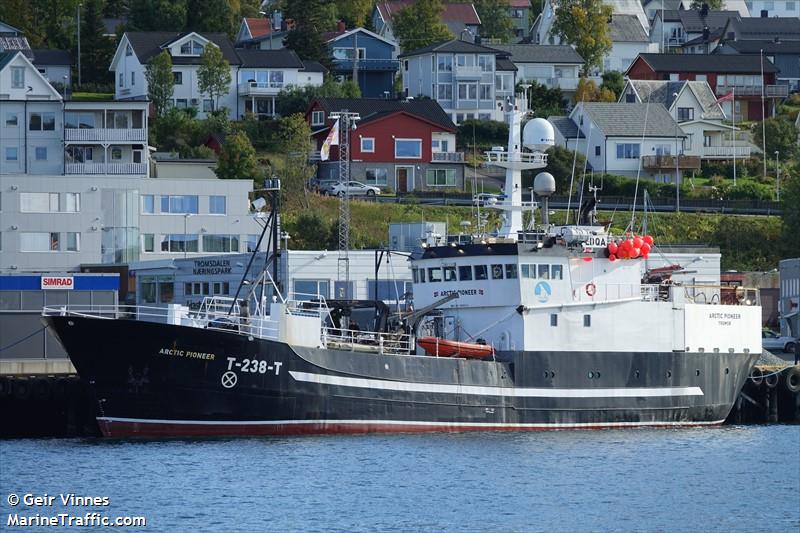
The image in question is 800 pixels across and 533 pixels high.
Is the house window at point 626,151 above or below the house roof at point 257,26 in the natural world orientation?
below

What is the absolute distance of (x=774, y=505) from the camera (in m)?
39.4

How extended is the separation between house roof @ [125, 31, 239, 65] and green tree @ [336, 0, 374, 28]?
21.7 meters

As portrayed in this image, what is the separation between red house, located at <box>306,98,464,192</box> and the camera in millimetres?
102562

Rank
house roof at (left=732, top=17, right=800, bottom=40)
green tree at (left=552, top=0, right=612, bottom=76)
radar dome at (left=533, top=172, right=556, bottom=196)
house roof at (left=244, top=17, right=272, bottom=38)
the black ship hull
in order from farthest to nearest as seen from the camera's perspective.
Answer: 1. house roof at (left=732, top=17, right=800, bottom=40)
2. house roof at (left=244, top=17, right=272, bottom=38)
3. green tree at (left=552, top=0, right=612, bottom=76)
4. radar dome at (left=533, top=172, right=556, bottom=196)
5. the black ship hull

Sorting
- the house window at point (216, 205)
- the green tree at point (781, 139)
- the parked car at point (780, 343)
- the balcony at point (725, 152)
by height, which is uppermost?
the green tree at point (781, 139)

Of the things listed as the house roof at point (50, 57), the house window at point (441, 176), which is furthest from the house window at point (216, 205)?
the house roof at point (50, 57)

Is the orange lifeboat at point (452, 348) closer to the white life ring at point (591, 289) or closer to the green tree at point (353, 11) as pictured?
the white life ring at point (591, 289)

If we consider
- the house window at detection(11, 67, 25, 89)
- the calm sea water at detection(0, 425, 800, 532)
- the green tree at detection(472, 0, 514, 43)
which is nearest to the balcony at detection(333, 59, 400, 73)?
the green tree at detection(472, 0, 514, 43)

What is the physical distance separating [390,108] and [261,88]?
42.3 ft

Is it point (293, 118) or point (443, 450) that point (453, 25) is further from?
point (443, 450)

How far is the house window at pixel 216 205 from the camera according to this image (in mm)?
82000

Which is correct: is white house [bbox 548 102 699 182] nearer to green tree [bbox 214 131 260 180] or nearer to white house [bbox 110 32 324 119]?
white house [bbox 110 32 324 119]

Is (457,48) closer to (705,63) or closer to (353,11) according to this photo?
(705,63)

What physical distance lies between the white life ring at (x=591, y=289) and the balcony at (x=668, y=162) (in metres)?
56.4
